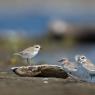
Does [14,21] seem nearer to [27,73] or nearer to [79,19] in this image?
[79,19]

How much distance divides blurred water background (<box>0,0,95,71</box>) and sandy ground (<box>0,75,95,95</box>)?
231 centimetres

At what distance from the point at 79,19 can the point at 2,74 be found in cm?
1612

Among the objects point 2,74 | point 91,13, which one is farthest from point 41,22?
point 2,74

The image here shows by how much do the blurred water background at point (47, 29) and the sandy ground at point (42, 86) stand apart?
7.57 ft

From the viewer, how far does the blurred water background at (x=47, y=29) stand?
20516 mm

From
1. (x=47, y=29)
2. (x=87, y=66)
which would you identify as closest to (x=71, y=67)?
(x=87, y=66)

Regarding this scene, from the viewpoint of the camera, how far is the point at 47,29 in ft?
86.5

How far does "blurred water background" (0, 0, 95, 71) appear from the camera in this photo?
808 inches

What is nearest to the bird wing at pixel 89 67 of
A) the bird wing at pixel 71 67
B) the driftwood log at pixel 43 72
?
the bird wing at pixel 71 67

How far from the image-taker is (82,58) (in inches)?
574

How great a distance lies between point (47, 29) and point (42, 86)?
1326cm

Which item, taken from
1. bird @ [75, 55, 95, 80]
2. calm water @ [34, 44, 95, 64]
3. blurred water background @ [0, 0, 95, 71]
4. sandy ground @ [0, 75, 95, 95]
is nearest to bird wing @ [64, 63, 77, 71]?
bird @ [75, 55, 95, 80]

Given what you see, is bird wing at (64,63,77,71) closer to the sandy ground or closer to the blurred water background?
the sandy ground

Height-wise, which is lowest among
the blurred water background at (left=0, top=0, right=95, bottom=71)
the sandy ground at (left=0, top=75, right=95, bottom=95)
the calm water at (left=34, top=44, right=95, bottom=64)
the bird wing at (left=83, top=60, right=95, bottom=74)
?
the sandy ground at (left=0, top=75, right=95, bottom=95)
